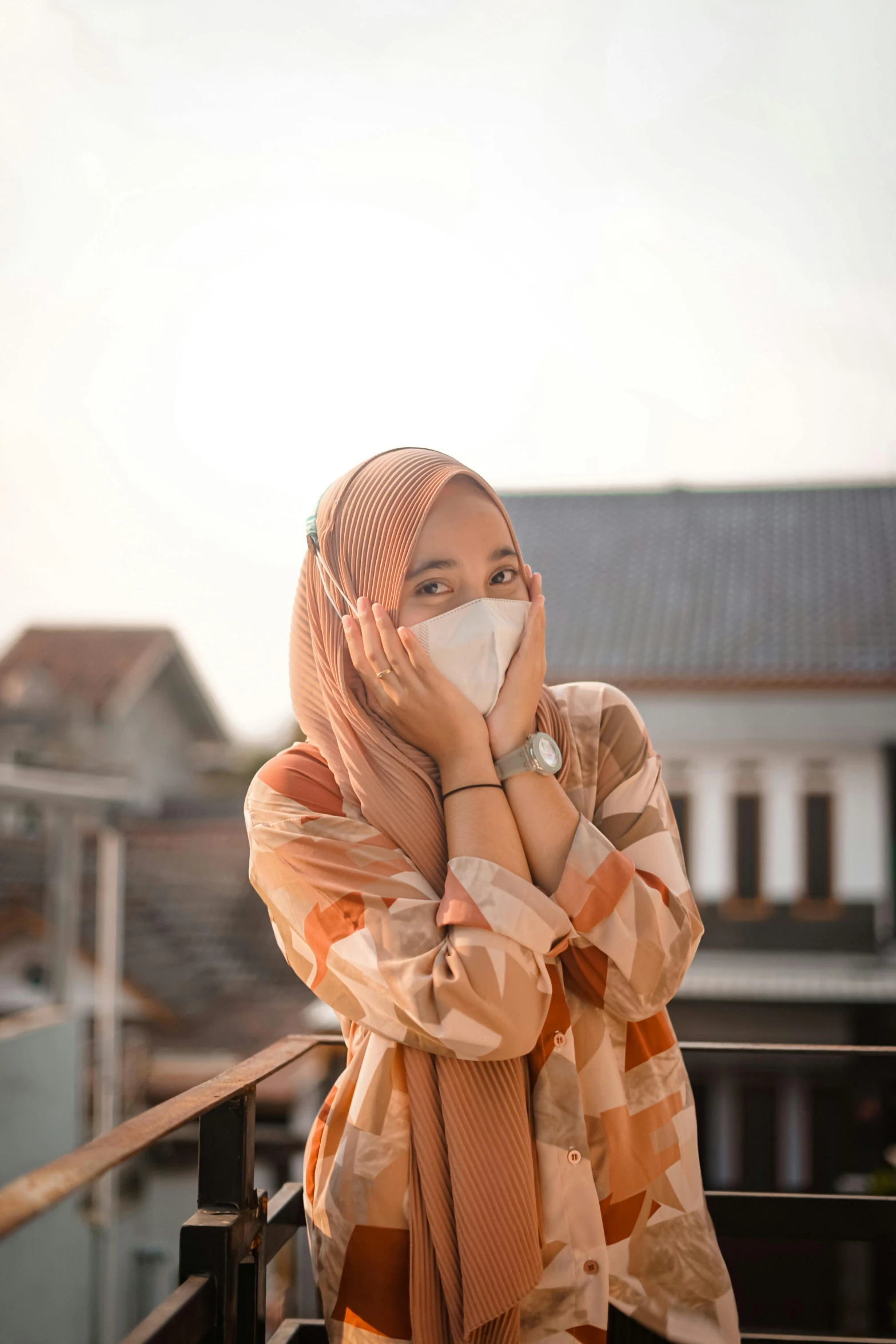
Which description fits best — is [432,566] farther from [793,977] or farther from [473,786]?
[793,977]

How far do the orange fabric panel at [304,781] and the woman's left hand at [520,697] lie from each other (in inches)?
7.2

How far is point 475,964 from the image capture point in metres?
0.90

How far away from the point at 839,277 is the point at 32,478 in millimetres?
11720

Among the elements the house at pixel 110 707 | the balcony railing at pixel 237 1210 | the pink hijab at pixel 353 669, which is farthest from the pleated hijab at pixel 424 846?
→ the house at pixel 110 707

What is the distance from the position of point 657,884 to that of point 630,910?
0.21 feet

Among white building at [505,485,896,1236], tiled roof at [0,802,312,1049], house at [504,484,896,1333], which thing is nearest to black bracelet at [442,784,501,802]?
house at [504,484,896,1333]

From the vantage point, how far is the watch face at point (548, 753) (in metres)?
1.01

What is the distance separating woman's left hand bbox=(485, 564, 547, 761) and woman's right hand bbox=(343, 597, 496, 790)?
0.01m

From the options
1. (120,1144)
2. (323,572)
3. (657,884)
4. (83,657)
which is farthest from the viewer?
(83,657)

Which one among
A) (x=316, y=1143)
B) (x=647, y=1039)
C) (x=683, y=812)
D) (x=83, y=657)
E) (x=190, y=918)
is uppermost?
(x=83, y=657)

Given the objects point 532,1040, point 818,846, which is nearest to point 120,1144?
point 532,1040

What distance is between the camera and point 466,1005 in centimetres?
89

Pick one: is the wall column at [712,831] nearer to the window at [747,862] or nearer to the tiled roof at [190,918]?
the window at [747,862]

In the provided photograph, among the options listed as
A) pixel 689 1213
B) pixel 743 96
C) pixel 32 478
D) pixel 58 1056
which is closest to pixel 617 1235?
pixel 689 1213
